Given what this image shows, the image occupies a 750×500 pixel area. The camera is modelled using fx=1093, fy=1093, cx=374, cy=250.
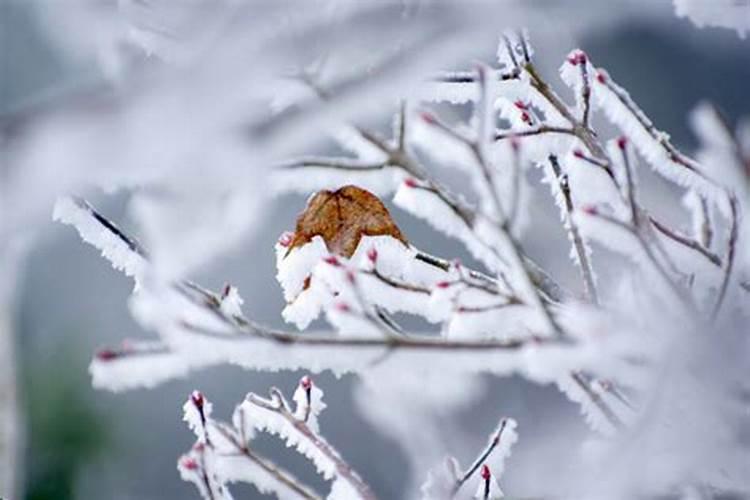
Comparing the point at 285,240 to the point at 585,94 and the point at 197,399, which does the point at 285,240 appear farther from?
the point at 585,94

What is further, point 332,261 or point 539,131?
point 539,131

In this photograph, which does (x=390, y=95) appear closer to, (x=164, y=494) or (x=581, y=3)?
(x=581, y=3)

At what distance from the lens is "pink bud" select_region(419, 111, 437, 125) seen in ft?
2.65

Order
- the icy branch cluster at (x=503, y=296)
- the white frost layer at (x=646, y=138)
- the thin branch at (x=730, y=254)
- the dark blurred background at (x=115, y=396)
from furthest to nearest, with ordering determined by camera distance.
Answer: the dark blurred background at (x=115, y=396), the white frost layer at (x=646, y=138), the thin branch at (x=730, y=254), the icy branch cluster at (x=503, y=296)

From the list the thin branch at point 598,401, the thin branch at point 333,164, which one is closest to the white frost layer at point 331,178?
the thin branch at point 333,164

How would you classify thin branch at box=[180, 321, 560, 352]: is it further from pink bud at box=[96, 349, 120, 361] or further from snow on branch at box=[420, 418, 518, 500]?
snow on branch at box=[420, 418, 518, 500]

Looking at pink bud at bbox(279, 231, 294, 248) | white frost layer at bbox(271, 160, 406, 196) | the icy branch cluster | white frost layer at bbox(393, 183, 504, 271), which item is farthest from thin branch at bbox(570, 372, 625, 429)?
pink bud at bbox(279, 231, 294, 248)

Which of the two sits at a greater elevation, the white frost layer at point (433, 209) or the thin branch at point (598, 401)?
the white frost layer at point (433, 209)

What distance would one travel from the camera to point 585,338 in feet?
2.21

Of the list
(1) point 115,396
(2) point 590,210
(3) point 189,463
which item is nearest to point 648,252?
(2) point 590,210

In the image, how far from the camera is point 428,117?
0.81 meters

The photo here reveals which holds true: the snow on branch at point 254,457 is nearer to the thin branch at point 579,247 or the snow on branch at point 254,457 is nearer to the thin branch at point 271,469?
the thin branch at point 271,469

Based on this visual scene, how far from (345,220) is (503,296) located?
24 cm

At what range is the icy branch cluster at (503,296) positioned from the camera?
694 mm
